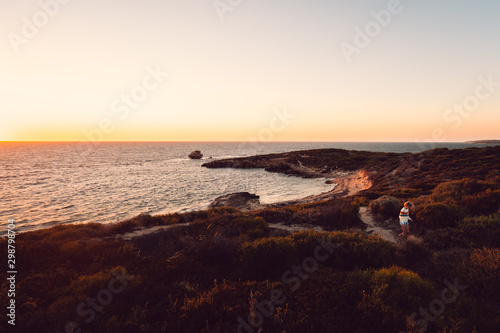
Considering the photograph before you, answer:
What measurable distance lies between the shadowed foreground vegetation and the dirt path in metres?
1.22

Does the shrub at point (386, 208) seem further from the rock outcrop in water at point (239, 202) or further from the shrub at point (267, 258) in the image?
the rock outcrop in water at point (239, 202)

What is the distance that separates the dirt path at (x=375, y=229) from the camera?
1116 cm

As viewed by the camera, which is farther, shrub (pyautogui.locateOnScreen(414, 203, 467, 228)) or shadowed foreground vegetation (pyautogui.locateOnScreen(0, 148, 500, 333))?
shrub (pyautogui.locateOnScreen(414, 203, 467, 228))

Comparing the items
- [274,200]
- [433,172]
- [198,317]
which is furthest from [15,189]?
[433,172]

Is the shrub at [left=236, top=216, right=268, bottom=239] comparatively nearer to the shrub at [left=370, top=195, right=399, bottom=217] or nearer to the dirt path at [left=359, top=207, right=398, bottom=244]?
the dirt path at [left=359, top=207, right=398, bottom=244]

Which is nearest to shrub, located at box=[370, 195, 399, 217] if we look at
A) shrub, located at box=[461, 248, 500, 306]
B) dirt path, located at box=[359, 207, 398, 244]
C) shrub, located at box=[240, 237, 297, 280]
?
dirt path, located at box=[359, 207, 398, 244]

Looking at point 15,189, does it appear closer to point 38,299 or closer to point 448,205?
point 38,299

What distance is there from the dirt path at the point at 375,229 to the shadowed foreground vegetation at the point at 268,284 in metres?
1.22

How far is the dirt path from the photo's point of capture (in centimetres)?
1116

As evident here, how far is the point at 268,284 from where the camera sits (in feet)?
19.7

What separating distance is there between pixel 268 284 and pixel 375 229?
921cm

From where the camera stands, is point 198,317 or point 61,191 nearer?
point 198,317

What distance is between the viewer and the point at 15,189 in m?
34.8

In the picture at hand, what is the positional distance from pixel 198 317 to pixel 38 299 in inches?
171
